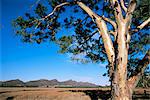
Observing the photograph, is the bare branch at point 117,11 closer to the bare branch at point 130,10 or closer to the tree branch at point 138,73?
the bare branch at point 130,10

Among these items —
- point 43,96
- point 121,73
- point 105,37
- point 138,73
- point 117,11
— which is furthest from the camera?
point 43,96

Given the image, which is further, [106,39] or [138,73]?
[106,39]

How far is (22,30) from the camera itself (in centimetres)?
1758

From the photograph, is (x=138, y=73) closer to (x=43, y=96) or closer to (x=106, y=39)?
(x=106, y=39)

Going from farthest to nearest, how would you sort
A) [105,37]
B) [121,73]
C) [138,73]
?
[105,37], [138,73], [121,73]

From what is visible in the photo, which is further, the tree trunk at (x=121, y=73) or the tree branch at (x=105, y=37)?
the tree branch at (x=105, y=37)

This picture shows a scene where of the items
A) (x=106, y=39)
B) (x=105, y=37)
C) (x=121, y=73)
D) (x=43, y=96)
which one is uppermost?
(x=105, y=37)

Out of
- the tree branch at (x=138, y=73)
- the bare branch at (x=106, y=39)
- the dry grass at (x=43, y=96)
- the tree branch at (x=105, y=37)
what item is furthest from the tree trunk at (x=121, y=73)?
the dry grass at (x=43, y=96)

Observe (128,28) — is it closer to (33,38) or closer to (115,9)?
(115,9)

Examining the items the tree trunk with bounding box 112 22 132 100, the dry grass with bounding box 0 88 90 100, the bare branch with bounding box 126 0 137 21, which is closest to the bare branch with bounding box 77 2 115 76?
the tree trunk with bounding box 112 22 132 100

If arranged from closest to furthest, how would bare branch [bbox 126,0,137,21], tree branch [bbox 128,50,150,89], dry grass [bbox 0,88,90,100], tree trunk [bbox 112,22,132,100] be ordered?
tree trunk [bbox 112,22,132,100], bare branch [bbox 126,0,137,21], tree branch [bbox 128,50,150,89], dry grass [bbox 0,88,90,100]

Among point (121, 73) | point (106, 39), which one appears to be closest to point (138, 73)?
point (121, 73)

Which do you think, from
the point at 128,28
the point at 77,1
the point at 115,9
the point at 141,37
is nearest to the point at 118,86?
the point at 128,28

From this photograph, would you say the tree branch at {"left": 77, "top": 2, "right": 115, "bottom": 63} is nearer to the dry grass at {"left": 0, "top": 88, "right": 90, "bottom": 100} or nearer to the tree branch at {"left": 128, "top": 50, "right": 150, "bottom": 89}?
the tree branch at {"left": 128, "top": 50, "right": 150, "bottom": 89}
